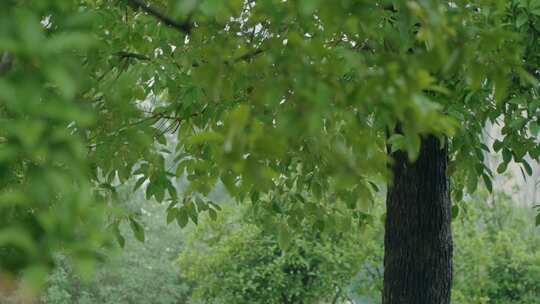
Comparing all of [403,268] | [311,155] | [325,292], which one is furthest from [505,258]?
[311,155]

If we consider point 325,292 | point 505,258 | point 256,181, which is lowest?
point 256,181

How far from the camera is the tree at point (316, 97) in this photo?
95.7 inches

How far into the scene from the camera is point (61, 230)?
2.21 metres

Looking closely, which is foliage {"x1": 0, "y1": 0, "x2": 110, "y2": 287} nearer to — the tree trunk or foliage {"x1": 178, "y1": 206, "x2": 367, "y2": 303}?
the tree trunk

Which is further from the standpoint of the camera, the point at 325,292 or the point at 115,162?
the point at 325,292

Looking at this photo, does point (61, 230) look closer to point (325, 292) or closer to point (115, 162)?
point (115, 162)

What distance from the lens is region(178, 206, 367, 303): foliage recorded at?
1235 cm

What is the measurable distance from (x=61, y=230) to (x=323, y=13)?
0.96 meters

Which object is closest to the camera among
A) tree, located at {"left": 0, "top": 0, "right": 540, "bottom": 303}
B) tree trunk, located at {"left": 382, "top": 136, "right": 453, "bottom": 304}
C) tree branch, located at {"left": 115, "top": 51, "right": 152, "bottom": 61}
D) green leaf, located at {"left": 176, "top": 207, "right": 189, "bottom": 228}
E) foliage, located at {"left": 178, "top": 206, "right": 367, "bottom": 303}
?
tree, located at {"left": 0, "top": 0, "right": 540, "bottom": 303}

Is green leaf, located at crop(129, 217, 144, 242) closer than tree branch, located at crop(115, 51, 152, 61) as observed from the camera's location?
No

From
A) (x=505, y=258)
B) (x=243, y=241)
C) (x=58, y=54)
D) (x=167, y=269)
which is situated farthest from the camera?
(x=167, y=269)

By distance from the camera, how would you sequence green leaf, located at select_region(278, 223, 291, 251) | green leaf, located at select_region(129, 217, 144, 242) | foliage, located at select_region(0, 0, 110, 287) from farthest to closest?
1. green leaf, located at select_region(278, 223, 291, 251)
2. green leaf, located at select_region(129, 217, 144, 242)
3. foliage, located at select_region(0, 0, 110, 287)

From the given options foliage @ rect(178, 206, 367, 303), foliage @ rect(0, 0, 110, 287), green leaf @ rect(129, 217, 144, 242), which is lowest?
foliage @ rect(0, 0, 110, 287)

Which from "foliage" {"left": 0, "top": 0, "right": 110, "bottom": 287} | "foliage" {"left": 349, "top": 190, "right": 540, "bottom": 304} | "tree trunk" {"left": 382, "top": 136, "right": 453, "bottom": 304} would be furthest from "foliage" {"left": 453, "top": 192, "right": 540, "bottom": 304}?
"foliage" {"left": 0, "top": 0, "right": 110, "bottom": 287}
